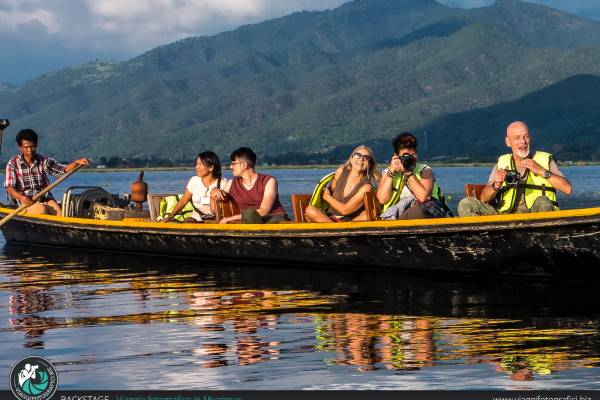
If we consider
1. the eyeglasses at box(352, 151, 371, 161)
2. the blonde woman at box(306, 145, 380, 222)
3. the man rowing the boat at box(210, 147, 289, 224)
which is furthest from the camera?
the man rowing the boat at box(210, 147, 289, 224)

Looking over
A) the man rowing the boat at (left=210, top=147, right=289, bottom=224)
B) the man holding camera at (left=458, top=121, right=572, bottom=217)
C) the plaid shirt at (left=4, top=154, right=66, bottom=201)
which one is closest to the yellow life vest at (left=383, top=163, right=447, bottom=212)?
the man holding camera at (left=458, top=121, right=572, bottom=217)

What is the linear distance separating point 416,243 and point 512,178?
1.64 m

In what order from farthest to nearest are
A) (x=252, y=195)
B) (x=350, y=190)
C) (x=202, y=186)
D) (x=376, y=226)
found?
1. (x=202, y=186)
2. (x=252, y=195)
3. (x=350, y=190)
4. (x=376, y=226)

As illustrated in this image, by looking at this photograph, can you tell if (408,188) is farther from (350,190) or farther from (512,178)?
(512,178)

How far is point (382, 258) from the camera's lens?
16.0m

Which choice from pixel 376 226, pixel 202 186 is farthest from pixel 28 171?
pixel 376 226

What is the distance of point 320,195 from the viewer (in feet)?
54.2

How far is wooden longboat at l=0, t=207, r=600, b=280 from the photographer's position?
45.2ft

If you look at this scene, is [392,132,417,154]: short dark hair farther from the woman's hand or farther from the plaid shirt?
the plaid shirt

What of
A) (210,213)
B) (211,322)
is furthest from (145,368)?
(210,213)

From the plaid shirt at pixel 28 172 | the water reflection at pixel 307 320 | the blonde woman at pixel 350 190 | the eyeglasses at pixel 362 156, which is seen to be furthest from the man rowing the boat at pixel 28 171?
the eyeglasses at pixel 362 156

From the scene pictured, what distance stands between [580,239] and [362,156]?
3.13m

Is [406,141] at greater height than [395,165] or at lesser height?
greater

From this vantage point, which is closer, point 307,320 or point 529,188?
point 307,320
